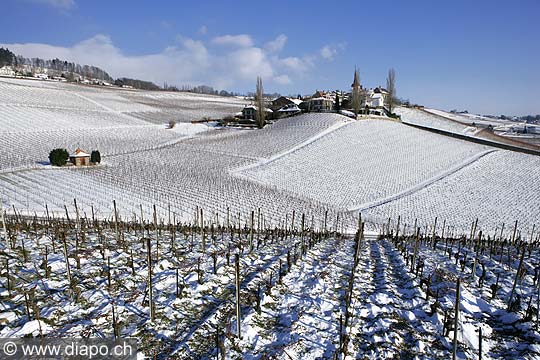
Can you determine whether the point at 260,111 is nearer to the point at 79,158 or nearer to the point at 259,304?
the point at 79,158

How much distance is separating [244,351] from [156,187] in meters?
21.8

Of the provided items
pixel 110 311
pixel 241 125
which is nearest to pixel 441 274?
pixel 110 311

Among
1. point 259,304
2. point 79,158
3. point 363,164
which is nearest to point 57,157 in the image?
point 79,158

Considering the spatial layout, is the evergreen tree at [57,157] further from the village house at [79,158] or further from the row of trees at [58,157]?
the village house at [79,158]

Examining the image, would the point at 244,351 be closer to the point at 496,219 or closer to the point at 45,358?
the point at 45,358

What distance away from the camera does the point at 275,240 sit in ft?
37.6

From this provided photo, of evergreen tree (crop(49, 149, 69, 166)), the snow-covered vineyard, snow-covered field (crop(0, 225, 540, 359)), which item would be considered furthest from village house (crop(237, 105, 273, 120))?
snow-covered field (crop(0, 225, 540, 359))

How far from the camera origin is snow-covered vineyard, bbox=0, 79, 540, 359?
504 centimetres

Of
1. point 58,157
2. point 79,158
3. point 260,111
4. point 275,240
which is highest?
point 260,111

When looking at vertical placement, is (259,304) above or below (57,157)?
below

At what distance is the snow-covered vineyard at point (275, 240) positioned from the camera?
5.04 m

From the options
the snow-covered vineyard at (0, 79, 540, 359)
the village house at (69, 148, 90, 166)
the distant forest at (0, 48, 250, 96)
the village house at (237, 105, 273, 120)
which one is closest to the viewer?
the snow-covered vineyard at (0, 79, 540, 359)

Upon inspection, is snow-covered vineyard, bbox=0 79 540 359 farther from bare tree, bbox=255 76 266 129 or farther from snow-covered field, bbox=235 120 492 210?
bare tree, bbox=255 76 266 129

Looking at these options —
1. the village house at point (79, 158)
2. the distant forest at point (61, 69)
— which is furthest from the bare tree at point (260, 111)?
the distant forest at point (61, 69)
